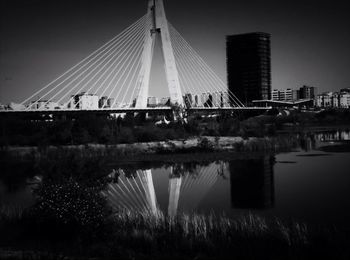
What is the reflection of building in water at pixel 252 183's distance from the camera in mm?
12266

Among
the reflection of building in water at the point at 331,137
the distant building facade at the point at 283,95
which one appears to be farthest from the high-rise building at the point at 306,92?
the reflection of building in water at the point at 331,137

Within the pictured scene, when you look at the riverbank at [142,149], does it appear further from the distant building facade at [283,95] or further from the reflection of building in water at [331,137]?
the distant building facade at [283,95]

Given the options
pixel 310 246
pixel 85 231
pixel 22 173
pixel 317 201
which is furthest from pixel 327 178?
pixel 22 173

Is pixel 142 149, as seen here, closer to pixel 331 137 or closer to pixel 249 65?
pixel 331 137

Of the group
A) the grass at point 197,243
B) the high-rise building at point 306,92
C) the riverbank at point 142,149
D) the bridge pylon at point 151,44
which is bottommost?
the grass at point 197,243

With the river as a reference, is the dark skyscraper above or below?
above

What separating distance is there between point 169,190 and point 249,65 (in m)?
89.9

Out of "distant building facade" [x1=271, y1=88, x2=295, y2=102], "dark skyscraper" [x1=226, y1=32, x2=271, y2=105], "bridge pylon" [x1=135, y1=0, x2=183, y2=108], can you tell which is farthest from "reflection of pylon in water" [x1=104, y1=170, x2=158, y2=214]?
"distant building facade" [x1=271, y1=88, x2=295, y2=102]

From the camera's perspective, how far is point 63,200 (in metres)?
8.76

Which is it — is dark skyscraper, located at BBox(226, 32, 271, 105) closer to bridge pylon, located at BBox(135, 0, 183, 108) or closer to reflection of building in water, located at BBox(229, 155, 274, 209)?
bridge pylon, located at BBox(135, 0, 183, 108)

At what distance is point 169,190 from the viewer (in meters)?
15.0

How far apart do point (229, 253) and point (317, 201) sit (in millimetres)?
5202

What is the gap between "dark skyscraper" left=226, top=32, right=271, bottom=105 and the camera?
10125cm

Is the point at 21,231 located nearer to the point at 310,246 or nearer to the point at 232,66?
the point at 310,246
